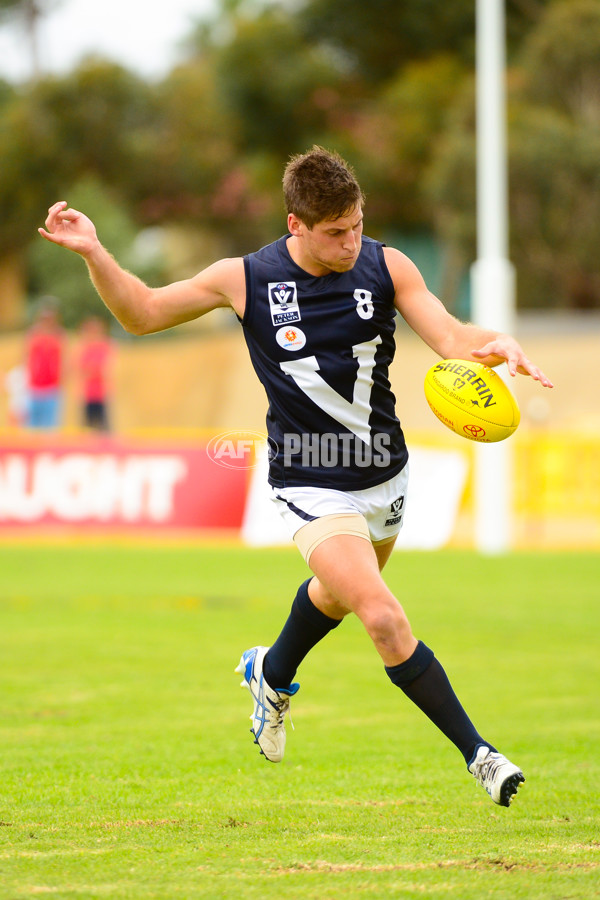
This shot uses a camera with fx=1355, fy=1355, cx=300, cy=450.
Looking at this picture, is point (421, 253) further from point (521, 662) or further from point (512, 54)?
point (521, 662)

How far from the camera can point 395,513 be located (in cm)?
514

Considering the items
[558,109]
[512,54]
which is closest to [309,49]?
[512,54]

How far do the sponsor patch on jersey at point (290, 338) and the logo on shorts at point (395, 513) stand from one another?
2.28ft

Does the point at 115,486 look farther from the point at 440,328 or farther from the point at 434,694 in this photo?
the point at 434,694

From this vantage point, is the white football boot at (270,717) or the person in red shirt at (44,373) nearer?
the white football boot at (270,717)

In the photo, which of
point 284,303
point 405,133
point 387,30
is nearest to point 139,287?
point 284,303

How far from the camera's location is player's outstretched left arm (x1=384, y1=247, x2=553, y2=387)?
4820 millimetres

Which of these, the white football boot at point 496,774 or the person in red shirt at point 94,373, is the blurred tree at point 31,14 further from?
the white football boot at point 496,774

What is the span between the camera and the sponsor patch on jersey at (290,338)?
5.00 m

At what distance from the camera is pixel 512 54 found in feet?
109

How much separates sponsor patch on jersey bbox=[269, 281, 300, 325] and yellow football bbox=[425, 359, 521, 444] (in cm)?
58

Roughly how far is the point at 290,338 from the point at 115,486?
455 inches

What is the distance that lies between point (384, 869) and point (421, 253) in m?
34.3

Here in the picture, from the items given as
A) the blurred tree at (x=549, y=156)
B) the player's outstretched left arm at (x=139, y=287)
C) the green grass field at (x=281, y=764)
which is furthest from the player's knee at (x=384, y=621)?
the blurred tree at (x=549, y=156)
